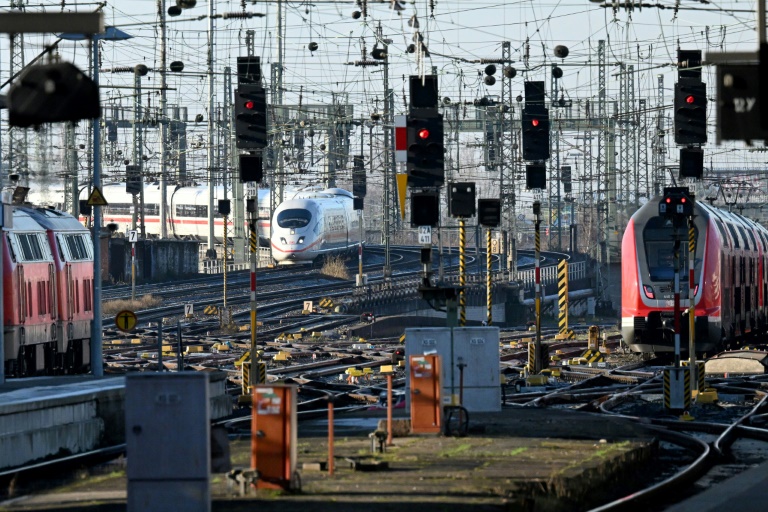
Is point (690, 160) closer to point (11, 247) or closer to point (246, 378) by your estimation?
point (246, 378)

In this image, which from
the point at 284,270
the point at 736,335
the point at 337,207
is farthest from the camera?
the point at 337,207

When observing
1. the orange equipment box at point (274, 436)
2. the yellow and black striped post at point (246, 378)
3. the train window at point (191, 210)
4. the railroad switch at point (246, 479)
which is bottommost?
the yellow and black striped post at point (246, 378)

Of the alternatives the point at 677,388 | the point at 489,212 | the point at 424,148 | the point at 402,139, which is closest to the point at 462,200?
the point at 489,212

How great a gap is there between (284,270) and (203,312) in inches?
808

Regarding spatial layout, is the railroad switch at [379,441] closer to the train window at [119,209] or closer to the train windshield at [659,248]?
the train windshield at [659,248]

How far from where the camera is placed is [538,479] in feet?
49.9

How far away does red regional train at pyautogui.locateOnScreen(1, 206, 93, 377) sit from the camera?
3103cm

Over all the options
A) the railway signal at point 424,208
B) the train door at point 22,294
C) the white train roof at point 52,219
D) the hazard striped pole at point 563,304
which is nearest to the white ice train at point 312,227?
the hazard striped pole at point 563,304

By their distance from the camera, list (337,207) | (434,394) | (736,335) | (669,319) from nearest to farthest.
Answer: (434,394), (669,319), (736,335), (337,207)

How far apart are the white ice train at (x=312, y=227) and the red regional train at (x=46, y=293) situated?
3998 centimetres

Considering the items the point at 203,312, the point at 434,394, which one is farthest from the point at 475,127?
the point at 434,394

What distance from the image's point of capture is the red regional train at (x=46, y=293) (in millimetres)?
31031

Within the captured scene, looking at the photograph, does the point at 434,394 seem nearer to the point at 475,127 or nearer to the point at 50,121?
the point at 50,121

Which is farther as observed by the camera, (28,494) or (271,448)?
(28,494)
